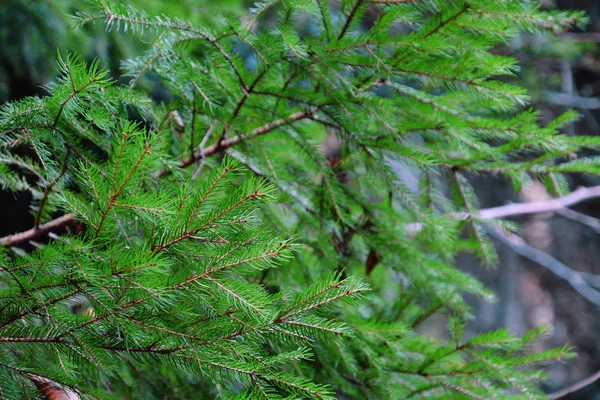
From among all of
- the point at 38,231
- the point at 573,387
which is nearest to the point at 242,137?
the point at 38,231

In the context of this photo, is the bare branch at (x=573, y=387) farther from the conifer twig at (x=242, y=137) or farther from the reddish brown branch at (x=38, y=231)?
the reddish brown branch at (x=38, y=231)

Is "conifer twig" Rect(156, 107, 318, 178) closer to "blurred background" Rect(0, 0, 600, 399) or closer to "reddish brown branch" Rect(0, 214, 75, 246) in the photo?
"reddish brown branch" Rect(0, 214, 75, 246)

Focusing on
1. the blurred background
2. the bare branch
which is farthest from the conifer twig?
the blurred background

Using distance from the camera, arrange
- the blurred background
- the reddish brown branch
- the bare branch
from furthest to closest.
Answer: the blurred background → the bare branch → the reddish brown branch

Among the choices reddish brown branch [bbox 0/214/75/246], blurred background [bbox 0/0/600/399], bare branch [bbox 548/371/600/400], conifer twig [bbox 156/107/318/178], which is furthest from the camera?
blurred background [bbox 0/0/600/399]

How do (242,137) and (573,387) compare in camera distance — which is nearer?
(242,137)

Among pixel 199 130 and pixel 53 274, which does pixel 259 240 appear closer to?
pixel 53 274

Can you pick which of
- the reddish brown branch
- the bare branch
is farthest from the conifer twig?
the bare branch

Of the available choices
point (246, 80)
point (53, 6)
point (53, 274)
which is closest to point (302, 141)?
point (246, 80)

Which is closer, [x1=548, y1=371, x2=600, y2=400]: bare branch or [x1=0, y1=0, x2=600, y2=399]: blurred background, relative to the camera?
[x1=548, y1=371, x2=600, y2=400]: bare branch

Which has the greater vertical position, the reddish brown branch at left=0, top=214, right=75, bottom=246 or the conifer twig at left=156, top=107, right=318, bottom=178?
the conifer twig at left=156, top=107, right=318, bottom=178

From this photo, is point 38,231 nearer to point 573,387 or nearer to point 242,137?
point 242,137

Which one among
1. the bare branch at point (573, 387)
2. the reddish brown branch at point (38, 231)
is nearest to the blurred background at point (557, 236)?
the bare branch at point (573, 387)

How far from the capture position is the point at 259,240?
859 mm
